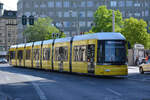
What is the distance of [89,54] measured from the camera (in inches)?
1035

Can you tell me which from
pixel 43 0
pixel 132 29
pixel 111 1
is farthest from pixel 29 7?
pixel 132 29

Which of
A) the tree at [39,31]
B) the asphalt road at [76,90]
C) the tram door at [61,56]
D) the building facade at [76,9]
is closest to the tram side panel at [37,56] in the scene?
the tram door at [61,56]

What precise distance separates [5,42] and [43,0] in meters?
50.4

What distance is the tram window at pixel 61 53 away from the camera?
31375 mm

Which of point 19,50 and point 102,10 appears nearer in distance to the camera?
point 19,50

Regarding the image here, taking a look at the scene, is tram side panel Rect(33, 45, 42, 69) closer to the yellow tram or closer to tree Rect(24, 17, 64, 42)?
the yellow tram

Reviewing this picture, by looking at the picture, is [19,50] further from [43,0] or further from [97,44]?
[43,0]

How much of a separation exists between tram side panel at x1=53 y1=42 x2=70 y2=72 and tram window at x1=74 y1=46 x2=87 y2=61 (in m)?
1.80

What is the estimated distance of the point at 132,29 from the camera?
231 ft

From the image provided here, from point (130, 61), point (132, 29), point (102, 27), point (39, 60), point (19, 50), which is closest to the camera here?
point (39, 60)

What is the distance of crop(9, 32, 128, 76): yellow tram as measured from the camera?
24.7 metres

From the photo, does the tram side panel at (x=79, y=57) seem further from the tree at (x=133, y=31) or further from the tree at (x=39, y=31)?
the tree at (x=39, y=31)

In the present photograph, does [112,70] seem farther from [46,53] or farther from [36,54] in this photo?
[36,54]

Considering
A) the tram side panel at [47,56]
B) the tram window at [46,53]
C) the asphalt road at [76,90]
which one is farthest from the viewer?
the tram window at [46,53]
